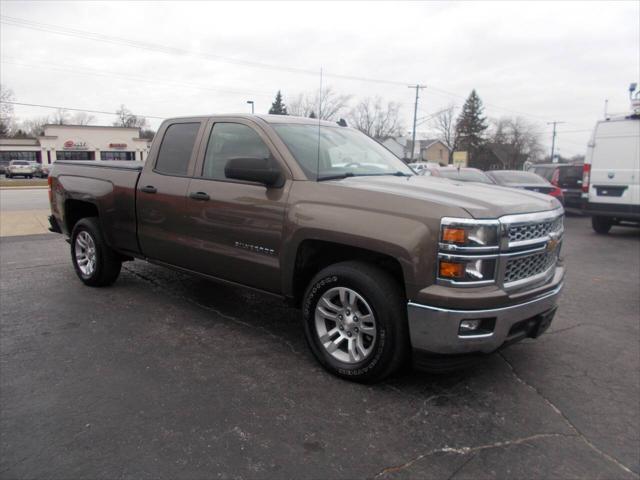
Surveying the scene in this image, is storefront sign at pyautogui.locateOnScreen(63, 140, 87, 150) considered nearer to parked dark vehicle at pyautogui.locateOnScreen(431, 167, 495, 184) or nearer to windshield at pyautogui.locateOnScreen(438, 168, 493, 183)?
parked dark vehicle at pyautogui.locateOnScreen(431, 167, 495, 184)

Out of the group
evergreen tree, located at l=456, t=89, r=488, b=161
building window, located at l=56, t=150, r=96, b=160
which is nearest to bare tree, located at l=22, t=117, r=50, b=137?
building window, located at l=56, t=150, r=96, b=160

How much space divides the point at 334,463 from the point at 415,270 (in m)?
1.19

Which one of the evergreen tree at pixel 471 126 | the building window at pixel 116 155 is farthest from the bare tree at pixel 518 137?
the building window at pixel 116 155

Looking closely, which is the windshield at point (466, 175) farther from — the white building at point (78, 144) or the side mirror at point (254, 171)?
the white building at point (78, 144)

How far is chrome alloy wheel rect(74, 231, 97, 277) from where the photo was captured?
5676mm

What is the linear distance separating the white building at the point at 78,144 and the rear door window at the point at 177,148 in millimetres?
53417

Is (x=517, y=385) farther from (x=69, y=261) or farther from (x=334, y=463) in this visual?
(x=69, y=261)

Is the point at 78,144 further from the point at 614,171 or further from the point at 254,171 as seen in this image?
the point at 254,171

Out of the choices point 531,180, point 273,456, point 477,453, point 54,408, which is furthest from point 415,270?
point 531,180

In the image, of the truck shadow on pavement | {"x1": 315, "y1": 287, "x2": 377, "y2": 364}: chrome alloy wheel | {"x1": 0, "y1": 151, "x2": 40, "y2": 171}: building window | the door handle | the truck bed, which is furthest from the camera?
{"x1": 0, "y1": 151, "x2": 40, "y2": 171}: building window

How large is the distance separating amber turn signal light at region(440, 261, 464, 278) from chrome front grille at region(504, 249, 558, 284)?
0.34m

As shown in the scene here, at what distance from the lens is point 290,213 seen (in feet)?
12.0

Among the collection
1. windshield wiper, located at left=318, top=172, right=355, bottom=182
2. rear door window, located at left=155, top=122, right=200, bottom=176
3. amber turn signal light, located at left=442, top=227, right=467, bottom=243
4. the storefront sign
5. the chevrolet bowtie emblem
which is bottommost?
the chevrolet bowtie emblem

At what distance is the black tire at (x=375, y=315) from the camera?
3166 millimetres
